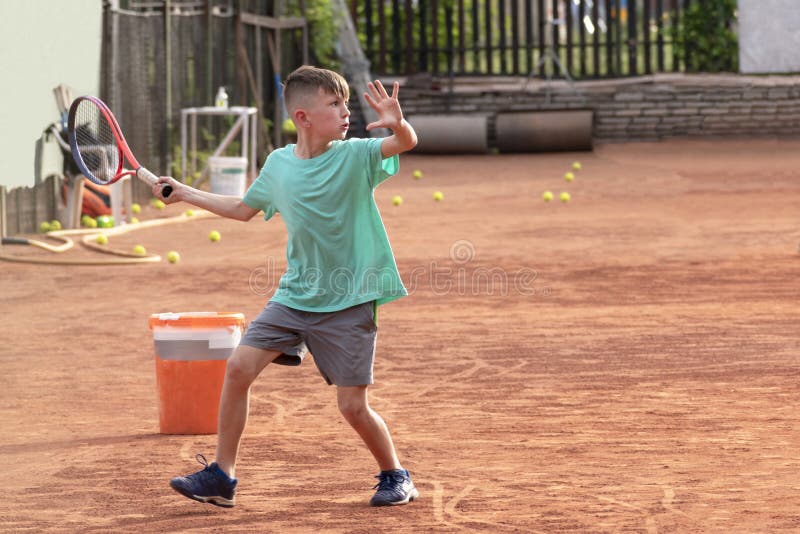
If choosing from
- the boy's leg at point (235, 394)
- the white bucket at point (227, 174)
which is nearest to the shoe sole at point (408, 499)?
the boy's leg at point (235, 394)

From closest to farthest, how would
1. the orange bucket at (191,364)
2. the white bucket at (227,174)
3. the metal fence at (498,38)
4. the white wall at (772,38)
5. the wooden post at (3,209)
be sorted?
1. the orange bucket at (191,364)
2. the wooden post at (3,209)
3. the white bucket at (227,174)
4. the white wall at (772,38)
5. the metal fence at (498,38)

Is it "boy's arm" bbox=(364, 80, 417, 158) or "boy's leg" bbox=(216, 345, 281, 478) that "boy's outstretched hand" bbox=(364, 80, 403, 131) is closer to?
"boy's arm" bbox=(364, 80, 417, 158)

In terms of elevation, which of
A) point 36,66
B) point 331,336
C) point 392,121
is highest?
point 36,66

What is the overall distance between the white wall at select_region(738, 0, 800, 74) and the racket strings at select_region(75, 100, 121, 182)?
13.5 m

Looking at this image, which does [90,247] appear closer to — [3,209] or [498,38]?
[3,209]

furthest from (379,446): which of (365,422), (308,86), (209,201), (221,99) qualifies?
(221,99)

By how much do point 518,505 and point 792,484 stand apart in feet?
3.35

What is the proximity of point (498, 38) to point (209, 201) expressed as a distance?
20.9 meters

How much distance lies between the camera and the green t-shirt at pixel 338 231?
15.2 ft

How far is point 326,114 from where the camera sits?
15.1 feet

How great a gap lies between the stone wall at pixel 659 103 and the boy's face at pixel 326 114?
1863 cm

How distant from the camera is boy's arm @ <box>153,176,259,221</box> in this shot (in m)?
4.79

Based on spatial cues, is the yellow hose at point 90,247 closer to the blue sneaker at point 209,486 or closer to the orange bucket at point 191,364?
the orange bucket at point 191,364

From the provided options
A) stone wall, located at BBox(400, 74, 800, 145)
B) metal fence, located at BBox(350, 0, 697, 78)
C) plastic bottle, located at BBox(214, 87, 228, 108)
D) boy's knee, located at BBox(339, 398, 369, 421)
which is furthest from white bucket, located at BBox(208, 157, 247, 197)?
boy's knee, located at BBox(339, 398, 369, 421)
